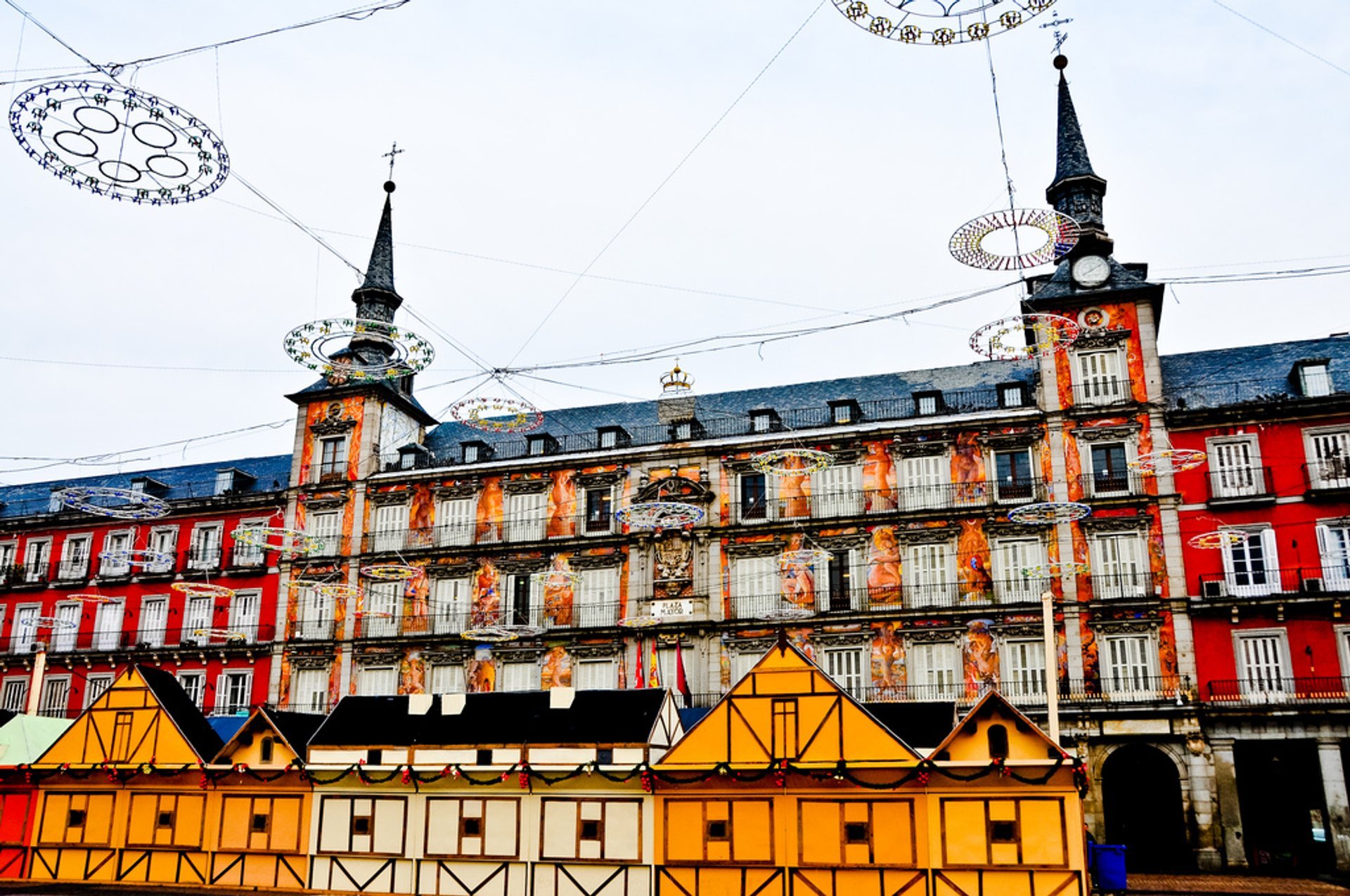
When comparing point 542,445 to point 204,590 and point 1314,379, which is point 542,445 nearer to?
point 204,590

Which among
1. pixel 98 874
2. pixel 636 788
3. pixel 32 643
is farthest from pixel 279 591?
pixel 636 788

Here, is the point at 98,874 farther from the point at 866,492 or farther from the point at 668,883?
the point at 866,492

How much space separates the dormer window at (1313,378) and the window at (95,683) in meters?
45.3

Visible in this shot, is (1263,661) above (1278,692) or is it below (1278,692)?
above

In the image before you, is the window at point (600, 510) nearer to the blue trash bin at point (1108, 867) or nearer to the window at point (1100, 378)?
the window at point (1100, 378)

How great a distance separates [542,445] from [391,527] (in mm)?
6781

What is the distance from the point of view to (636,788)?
22.8 m

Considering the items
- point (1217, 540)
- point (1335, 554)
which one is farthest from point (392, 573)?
point (1335, 554)

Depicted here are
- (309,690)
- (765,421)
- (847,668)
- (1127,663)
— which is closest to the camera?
(1127,663)

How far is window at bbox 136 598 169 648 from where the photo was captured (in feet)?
148

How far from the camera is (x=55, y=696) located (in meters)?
45.7

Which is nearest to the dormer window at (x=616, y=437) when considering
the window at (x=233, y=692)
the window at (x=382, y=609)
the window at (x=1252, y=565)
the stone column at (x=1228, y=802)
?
the window at (x=382, y=609)

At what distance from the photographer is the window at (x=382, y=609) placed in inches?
1662

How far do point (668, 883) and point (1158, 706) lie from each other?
60.5ft
